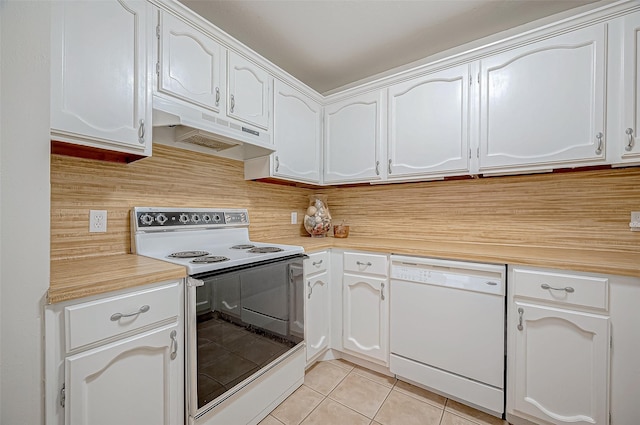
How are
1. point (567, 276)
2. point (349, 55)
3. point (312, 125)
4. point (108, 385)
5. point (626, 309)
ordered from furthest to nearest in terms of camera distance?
point (312, 125) < point (349, 55) < point (567, 276) < point (626, 309) < point (108, 385)

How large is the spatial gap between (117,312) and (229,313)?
17.2 inches

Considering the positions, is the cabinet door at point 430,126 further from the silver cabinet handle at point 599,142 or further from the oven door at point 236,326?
the oven door at point 236,326

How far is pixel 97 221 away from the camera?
1.38m

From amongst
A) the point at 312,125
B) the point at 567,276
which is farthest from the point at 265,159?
the point at 567,276

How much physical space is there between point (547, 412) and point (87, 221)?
245 cm

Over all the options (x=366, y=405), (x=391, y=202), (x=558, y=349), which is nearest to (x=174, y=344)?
(x=366, y=405)

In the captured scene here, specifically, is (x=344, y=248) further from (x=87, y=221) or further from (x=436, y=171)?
(x=87, y=221)

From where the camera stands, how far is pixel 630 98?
1.34 m

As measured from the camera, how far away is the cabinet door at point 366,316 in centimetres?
182

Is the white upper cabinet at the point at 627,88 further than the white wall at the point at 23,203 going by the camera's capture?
Yes

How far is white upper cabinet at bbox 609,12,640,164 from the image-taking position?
1329 millimetres

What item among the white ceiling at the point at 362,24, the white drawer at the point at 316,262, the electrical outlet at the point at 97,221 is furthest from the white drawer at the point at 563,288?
the electrical outlet at the point at 97,221

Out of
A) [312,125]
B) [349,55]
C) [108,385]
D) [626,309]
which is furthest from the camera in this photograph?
[312,125]

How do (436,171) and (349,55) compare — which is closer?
(436,171)
